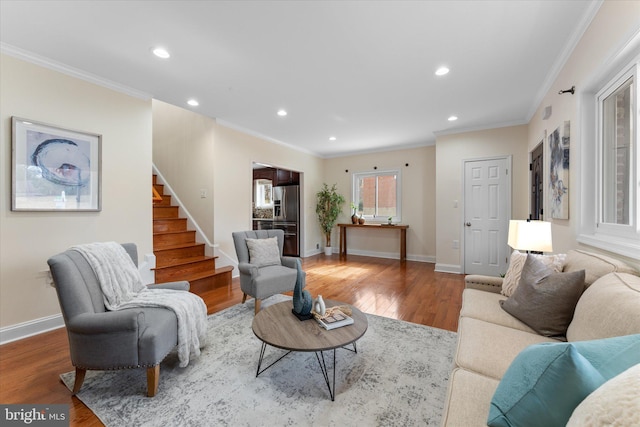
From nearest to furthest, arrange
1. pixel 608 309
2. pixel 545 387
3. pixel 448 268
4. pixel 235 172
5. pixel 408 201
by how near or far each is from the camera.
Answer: pixel 545 387, pixel 608 309, pixel 235 172, pixel 448 268, pixel 408 201

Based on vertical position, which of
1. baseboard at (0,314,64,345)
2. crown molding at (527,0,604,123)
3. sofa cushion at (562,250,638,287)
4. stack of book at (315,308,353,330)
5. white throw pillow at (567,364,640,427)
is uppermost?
crown molding at (527,0,604,123)

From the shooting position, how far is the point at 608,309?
1.14m

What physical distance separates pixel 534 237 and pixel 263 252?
276 centimetres

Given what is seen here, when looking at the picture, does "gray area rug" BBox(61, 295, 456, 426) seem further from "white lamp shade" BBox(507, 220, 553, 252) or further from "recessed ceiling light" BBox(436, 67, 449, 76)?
"recessed ceiling light" BBox(436, 67, 449, 76)

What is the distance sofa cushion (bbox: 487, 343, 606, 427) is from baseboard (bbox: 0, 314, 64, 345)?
3.62 meters

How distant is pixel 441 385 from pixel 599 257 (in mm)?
1253

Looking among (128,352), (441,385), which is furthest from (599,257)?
(128,352)

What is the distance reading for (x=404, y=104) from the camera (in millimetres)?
3576

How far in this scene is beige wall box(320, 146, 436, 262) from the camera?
18.6 ft

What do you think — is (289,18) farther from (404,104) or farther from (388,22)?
(404,104)

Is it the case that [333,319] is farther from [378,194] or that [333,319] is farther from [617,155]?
[378,194]

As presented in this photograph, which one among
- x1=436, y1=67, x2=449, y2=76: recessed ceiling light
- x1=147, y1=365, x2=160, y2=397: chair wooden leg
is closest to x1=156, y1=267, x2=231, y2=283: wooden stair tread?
x1=147, y1=365, x2=160, y2=397: chair wooden leg

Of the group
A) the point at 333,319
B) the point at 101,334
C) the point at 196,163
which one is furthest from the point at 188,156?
the point at 333,319

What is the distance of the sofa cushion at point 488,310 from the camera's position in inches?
65.5
